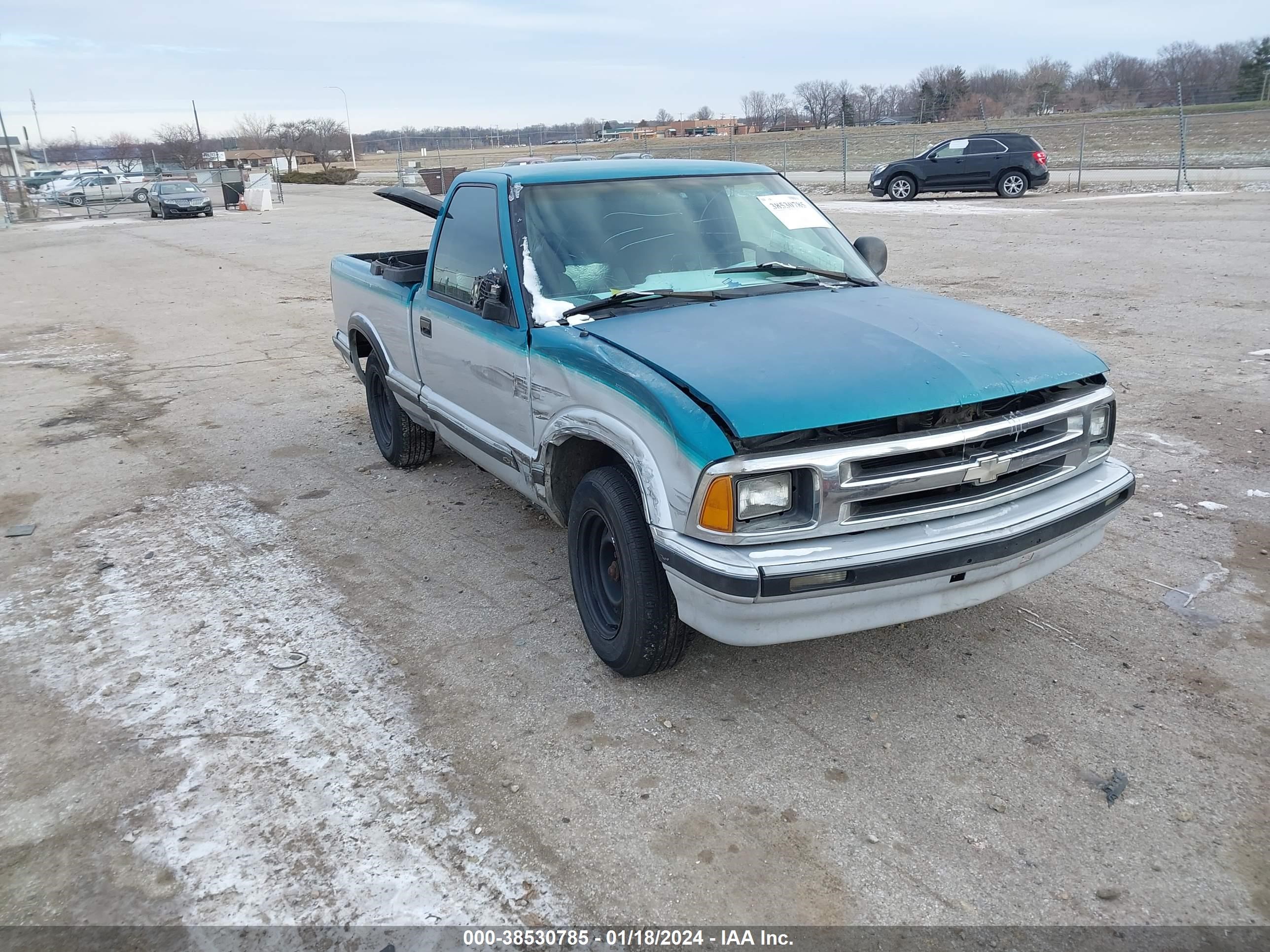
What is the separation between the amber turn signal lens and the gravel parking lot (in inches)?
32.2

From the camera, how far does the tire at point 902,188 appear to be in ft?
75.4

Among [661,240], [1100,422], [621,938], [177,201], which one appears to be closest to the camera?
[621,938]

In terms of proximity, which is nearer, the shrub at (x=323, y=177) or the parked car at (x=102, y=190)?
the parked car at (x=102, y=190)

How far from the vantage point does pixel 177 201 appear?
1280 inches

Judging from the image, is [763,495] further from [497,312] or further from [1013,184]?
[1013,184]

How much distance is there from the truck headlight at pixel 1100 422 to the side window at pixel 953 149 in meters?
20.9

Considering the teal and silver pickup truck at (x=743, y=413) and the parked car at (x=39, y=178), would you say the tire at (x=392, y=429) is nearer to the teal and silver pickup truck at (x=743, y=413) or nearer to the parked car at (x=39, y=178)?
the teal and silver pickup truck at (x=743, y=413)

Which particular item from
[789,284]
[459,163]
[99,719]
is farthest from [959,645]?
[459,163]

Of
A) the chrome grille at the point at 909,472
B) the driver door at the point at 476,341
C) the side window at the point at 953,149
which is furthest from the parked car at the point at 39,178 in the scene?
the chrome grille at the point at 909,472

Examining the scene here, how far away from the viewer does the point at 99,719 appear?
349cm

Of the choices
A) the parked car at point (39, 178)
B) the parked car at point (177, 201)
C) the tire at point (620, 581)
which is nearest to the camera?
the tire at point (620, 581)

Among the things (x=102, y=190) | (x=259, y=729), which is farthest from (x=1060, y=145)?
(x=259, y=729)

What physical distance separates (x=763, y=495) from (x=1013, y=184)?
2183cm

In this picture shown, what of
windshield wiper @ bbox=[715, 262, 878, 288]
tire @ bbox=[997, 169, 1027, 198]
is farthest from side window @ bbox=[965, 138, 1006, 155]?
windshield wiper @ bbox=[715, 262, 878, 288]
